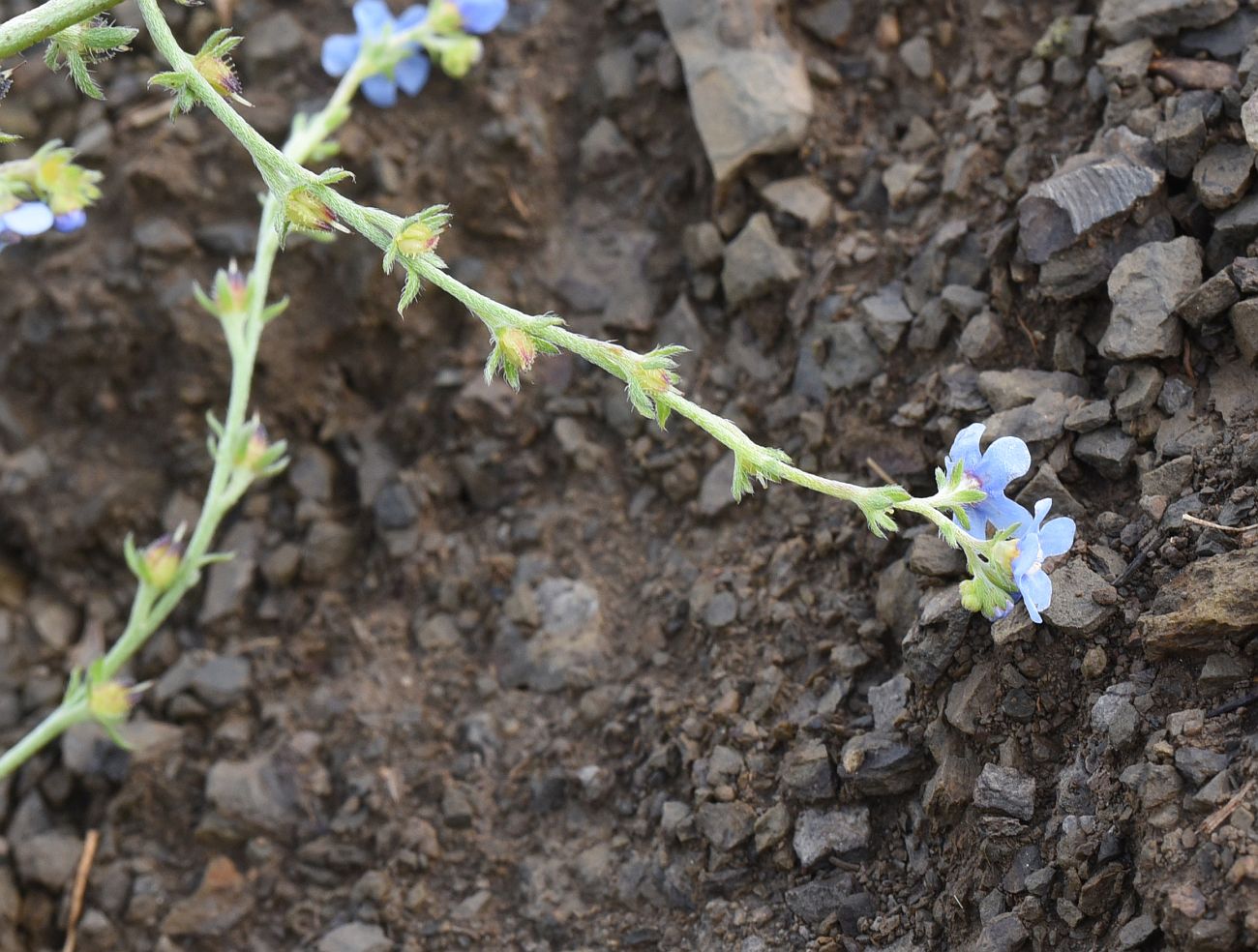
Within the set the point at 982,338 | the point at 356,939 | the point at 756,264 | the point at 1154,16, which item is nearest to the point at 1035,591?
the point at 982,338

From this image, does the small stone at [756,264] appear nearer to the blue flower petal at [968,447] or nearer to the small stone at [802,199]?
the small stone at [802,199]

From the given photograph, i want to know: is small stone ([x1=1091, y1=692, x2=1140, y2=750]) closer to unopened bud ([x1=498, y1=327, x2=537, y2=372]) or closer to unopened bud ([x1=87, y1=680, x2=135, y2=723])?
unopened bud ([x1=498, y1=327, x2=537, y2=372])

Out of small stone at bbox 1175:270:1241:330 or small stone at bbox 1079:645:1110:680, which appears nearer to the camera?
small stone at bbox 1079:645:1110:680

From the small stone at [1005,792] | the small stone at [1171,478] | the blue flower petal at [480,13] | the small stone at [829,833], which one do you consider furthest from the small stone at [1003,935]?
the blue flower petal at [480,13]

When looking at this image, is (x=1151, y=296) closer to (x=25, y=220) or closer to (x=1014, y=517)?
(x=1014, y=517)

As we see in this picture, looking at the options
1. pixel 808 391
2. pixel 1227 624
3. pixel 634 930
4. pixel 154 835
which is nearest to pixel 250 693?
pixel 154 835

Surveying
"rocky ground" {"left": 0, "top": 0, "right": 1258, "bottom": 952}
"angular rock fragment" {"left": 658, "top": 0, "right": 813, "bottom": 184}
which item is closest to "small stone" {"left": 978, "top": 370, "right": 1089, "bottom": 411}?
"rocky ground" {"left": 0, "top": 0, "right": 1258, "bottom": 952}
